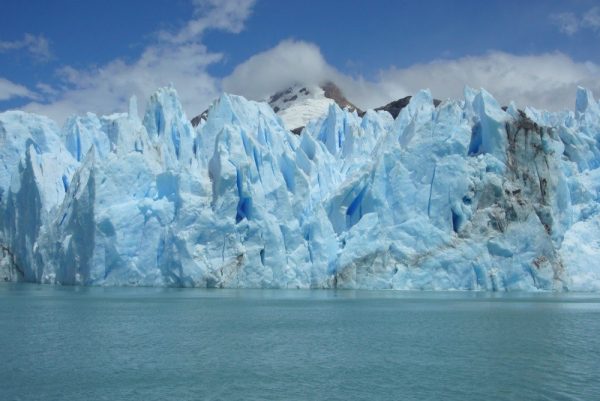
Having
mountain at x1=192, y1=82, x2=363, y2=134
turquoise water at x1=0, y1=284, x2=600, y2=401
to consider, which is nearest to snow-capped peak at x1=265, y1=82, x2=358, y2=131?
mountain at x1=192, y1=82, x2=363, y2=134

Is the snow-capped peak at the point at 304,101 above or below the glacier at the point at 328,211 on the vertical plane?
above

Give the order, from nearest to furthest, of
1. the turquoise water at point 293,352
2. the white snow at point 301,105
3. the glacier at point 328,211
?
1. the turquoise water at point 293,352
2. the glacier at point 328,211
3. the white snow at point 301,105

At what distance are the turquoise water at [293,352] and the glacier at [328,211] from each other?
7.69 meters

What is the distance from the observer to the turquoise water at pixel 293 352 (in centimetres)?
985

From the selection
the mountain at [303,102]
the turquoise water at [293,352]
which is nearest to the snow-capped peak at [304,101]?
the mountain at [303,102]

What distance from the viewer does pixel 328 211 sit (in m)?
31.5

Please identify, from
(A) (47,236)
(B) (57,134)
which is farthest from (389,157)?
(B) (57,134)

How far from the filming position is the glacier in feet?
96.0

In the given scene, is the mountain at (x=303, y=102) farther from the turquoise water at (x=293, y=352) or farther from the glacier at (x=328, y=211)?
the turquoise water at (x=293, y=352)

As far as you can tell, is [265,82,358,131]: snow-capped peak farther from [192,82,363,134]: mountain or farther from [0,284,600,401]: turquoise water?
[0,284,600,401]: turquoise water

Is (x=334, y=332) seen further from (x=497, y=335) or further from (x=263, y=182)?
(x=263, y=182)

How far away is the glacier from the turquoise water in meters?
7.69

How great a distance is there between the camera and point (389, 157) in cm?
3127

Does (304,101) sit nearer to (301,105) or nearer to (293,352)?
(301,105)
